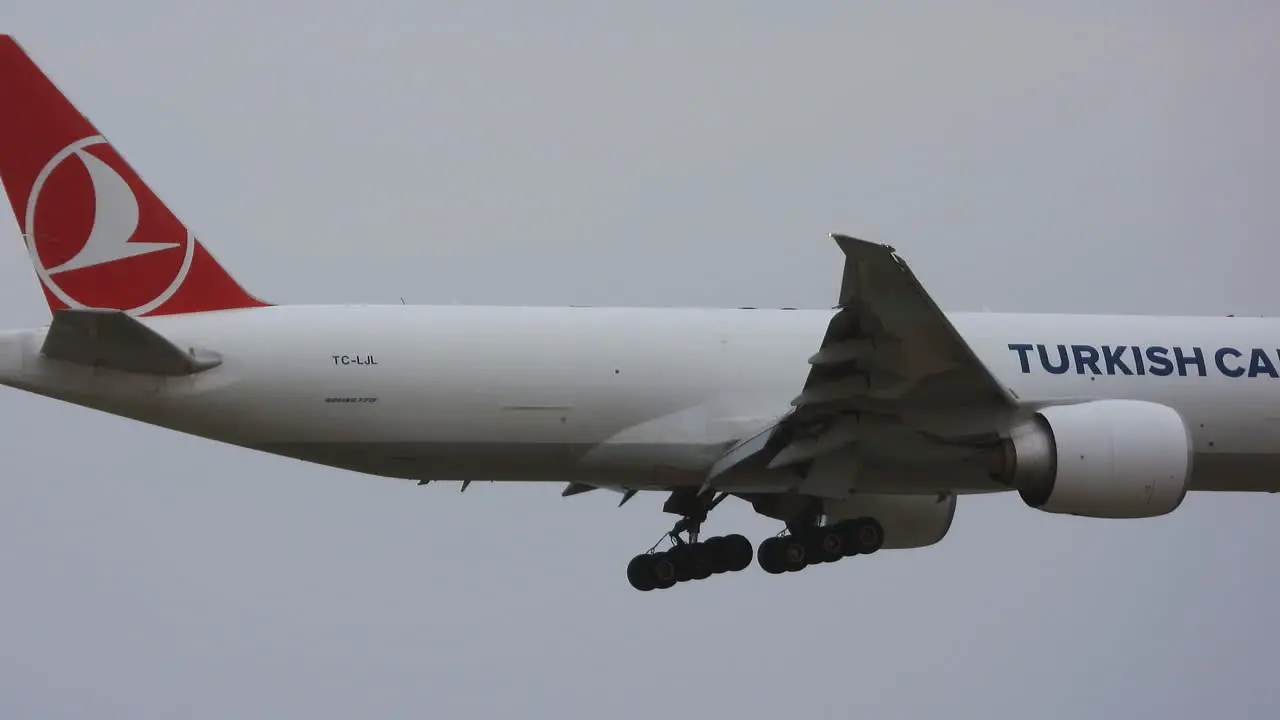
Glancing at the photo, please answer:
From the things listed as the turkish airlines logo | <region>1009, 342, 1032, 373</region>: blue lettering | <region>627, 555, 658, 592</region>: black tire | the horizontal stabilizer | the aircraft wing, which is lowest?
<region>627, 555, 658, 592</region>: black tire

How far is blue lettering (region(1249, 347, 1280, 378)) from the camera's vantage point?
91.0ft

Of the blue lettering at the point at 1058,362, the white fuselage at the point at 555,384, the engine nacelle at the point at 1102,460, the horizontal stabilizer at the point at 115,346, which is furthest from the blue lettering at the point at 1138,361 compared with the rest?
the horizontal stabilizer at the point at 115,346

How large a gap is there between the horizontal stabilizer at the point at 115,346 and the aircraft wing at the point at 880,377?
258 inches

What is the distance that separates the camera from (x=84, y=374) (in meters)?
24.2

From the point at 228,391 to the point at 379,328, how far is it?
1.97m

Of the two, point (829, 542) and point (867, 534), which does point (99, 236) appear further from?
point (867, 534)

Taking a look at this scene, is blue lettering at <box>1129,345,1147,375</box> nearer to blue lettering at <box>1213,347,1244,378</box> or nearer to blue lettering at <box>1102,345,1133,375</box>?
blue lettering at <box>1102,345,1133,375</box>

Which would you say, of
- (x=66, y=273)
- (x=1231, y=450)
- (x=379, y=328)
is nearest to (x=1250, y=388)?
(x=1231, y=450)

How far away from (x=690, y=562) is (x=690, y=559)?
0.13 feet

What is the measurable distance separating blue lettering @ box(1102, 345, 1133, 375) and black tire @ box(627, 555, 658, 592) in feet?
21.0

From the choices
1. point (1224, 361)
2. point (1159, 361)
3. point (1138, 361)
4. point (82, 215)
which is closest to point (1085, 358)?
point (1138, 361)

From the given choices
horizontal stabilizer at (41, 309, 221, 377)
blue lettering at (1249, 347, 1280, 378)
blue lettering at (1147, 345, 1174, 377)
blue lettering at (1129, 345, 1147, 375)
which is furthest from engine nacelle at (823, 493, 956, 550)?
horizontal stabilizer at (41, 309, 221, 377)

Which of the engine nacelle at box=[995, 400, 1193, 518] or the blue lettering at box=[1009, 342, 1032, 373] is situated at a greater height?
the blue lettering at box=[1009, 342, 1032, 373]

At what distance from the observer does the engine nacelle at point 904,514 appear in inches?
1152
